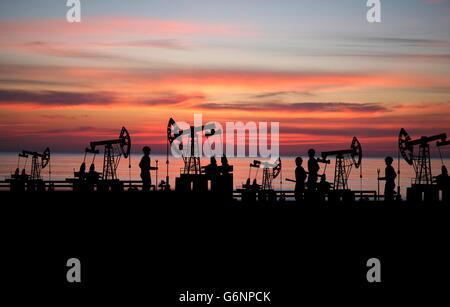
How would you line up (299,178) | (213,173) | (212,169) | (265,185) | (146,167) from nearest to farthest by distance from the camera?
(299,178) → (146,167) → (213,173) → (212,169) → (265,185)

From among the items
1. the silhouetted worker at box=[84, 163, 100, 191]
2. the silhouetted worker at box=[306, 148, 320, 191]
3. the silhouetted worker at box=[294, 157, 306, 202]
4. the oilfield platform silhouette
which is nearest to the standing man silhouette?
the oilfield platform silhouette

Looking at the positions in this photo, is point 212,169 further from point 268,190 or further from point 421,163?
point 421,163

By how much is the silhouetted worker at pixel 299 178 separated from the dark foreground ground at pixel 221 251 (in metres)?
0.67

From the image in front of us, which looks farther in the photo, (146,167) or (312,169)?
(146,167)

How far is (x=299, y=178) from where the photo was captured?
3547cm

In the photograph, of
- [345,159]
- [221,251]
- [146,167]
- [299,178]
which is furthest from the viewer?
[345,159]

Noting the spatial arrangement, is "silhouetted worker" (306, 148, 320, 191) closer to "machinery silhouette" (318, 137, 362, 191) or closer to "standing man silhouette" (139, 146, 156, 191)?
"machinery silhouette" (318, 137, 362, 191)

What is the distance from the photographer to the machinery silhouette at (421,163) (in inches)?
1532

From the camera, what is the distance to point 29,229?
32.8m

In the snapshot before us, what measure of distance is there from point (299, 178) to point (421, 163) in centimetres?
889

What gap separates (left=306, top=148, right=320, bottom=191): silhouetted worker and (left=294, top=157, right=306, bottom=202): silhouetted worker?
14.1 inches

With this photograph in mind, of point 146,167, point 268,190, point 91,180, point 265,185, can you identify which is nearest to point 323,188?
point 268,190
